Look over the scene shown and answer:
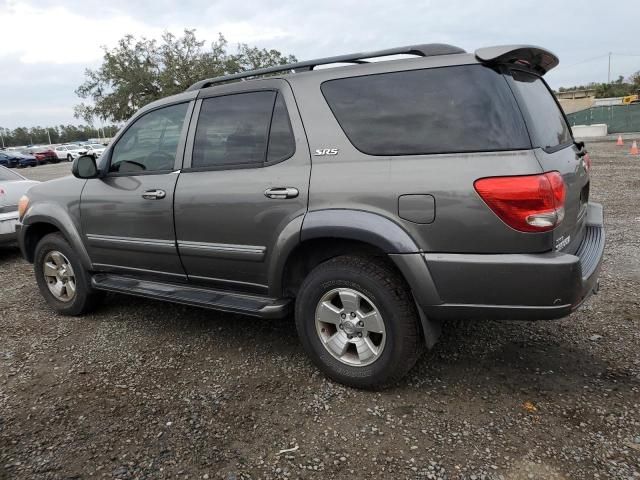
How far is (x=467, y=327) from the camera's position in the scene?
371 cm

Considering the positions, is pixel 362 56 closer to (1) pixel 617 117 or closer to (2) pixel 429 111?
(2) pixel 429 111

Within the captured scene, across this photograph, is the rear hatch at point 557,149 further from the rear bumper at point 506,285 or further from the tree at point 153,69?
the tree at point 153,69

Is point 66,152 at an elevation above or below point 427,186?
above

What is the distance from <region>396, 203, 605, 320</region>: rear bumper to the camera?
2.39m

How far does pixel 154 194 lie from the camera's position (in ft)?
11.6

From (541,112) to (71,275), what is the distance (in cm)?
391

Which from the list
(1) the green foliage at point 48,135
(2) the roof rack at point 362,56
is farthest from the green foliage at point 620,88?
(1) the green foliage at point 48,135

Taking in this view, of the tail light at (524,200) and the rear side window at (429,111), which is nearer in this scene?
the tail light at (524,200)

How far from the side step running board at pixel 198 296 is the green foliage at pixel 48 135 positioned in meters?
92.8

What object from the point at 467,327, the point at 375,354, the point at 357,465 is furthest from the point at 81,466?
the point at 467,327

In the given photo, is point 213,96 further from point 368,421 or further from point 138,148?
point 368,421

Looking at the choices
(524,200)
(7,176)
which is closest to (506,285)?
(524,200)

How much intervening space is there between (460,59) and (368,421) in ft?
6.53

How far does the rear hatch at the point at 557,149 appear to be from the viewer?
250 centimetres
